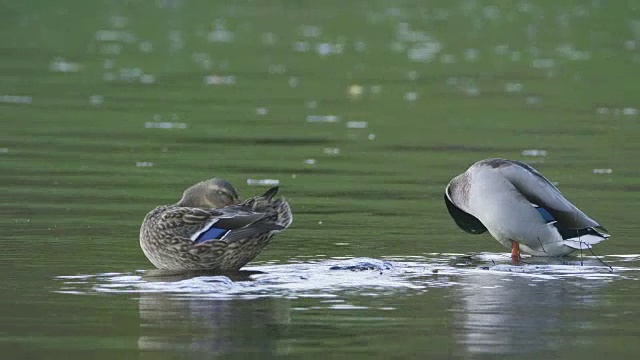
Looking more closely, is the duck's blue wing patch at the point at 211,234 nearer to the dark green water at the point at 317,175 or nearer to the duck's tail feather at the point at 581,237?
the dark green water at the point at 317,175

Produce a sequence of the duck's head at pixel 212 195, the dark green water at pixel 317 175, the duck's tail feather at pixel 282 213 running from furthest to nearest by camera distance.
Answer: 1. the duck's head at pixel 212 195
2. the duck's tail feather at pixel 282 213
3. the dark green water at pixel 317 175

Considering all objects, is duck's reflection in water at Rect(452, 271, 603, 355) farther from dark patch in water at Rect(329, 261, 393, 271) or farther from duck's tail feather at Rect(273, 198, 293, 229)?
duck's tail feather at Rect(273, 198, 293, 229)

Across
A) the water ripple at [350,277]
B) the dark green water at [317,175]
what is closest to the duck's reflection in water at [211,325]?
the dark green water at [317,175]

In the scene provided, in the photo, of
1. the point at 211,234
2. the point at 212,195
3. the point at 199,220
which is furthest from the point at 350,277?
the point at 212,195

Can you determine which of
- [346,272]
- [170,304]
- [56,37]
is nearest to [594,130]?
[346,272]

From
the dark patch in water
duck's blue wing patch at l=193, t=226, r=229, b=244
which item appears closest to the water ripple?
the dark patch in water

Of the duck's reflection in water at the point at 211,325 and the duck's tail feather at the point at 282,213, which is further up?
Answer: the duck's tail feather at the point at 282,213

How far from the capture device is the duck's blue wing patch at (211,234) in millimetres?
11398

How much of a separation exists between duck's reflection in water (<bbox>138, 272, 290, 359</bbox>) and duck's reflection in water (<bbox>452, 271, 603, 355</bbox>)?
39.8 inches

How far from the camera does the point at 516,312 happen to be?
1002cm

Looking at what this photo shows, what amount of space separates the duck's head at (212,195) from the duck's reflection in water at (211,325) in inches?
56.3

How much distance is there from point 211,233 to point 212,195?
52cm

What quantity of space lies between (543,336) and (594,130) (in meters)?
12.0

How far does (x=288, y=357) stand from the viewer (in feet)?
28.7
